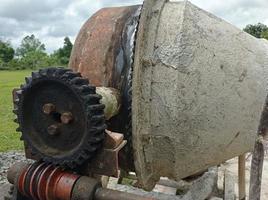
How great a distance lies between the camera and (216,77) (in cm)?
254

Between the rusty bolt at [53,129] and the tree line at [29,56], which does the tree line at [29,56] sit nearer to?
the tree line at [29,56]

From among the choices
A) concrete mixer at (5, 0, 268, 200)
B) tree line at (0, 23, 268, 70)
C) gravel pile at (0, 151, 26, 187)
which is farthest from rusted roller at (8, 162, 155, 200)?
tree line at (0, 23, 268, 70)

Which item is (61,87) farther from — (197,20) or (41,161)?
(197,20)

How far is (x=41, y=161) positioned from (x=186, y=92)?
0.89 m

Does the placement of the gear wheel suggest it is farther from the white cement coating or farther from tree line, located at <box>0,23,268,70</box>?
tree line, located at <box>0,23,268,70</box>

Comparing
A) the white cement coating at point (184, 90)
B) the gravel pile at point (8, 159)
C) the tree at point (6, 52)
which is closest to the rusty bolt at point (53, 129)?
the white cement coating at point (184, 90)

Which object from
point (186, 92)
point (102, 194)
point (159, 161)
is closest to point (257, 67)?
point (186, 92)

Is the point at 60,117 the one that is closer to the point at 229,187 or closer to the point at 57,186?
the point at 57,186

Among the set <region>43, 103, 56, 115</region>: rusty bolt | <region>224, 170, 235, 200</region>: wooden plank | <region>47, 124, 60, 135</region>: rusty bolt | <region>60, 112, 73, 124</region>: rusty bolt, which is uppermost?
<region>43, 103, 56, 115</region>: rusty bolt

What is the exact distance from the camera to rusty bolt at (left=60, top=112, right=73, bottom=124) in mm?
2193

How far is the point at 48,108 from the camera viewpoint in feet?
7.30

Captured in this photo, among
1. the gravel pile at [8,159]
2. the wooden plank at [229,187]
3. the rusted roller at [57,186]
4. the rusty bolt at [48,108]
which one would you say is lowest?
the gravel pile at [8,159]

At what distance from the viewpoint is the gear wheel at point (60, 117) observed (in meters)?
2.14

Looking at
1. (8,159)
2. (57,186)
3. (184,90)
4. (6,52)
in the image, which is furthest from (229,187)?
(6,52)
